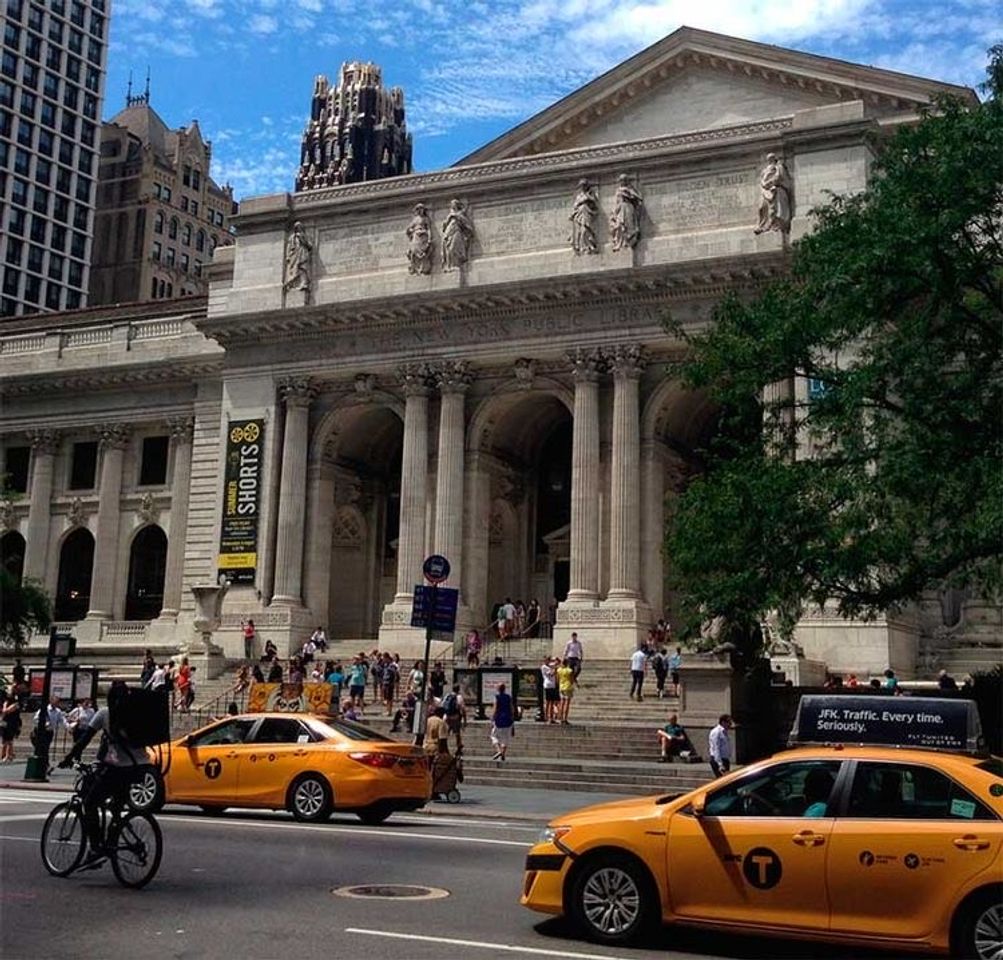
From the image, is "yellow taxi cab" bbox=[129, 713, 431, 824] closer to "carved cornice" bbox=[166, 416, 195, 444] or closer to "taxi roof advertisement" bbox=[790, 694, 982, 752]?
"taxi roof advertisement" bbox=[790, 694, 982, 752]

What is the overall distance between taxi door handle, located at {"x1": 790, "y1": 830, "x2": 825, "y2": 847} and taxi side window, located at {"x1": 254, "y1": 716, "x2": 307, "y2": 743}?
10.5 metres

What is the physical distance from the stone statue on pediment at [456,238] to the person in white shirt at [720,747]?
24649 millimetres

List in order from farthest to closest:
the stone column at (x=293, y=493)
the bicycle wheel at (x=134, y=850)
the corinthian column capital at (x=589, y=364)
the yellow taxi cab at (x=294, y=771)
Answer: the stone column at (x=293, y=493) → the corinthian column capital at (x=589, y=364) → the yellow taxi cab at (x=294, y=771) → the bicycle wheel at (x=134, y=850)

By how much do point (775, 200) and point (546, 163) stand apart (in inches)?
337

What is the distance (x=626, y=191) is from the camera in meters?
43.7

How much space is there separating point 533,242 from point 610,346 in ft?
16.0

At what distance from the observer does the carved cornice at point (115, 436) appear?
183ft

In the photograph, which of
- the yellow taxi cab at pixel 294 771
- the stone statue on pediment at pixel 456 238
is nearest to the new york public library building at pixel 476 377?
the stone statue on pediment at pixel 456 238

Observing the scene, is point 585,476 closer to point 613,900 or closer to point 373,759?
point 373,759

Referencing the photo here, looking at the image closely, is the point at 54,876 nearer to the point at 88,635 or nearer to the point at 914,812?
the point at 914,812

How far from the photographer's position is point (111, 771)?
450 inches

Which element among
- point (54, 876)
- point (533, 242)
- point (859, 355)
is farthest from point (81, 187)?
point (54, 876)

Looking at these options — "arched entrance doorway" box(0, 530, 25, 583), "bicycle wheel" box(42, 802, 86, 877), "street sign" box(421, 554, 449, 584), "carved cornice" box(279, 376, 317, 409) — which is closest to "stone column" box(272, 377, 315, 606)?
"carved cornice" box(279, 376, 317, 409)

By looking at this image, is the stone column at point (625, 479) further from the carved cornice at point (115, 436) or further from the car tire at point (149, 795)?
the car tire at point (149, 795)
